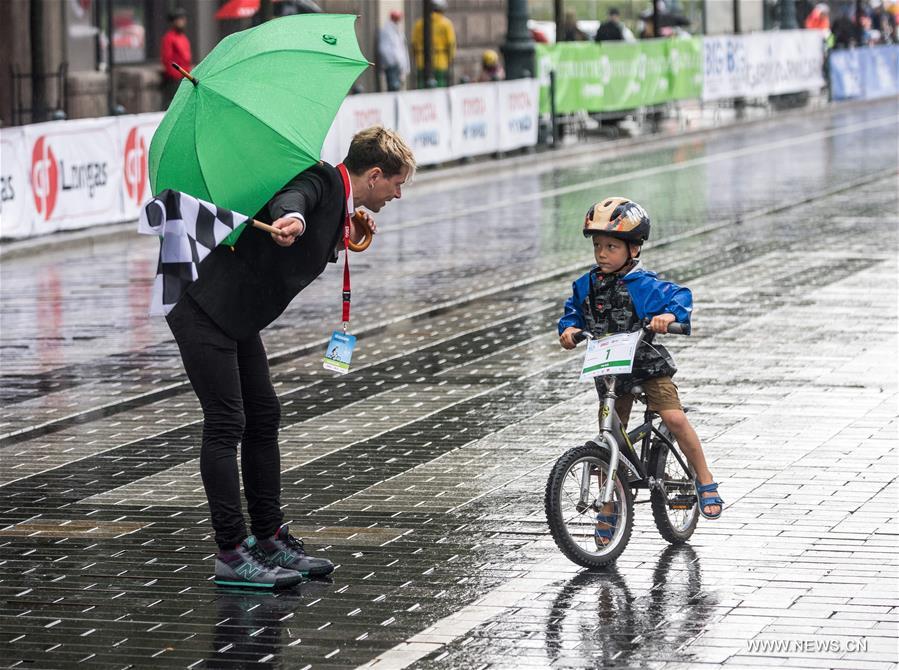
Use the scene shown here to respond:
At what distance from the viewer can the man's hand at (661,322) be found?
6.73 meters

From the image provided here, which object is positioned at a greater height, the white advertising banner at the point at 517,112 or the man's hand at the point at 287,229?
the white advertising banner at the point at 517,112

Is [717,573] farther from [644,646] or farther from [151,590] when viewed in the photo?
[151,590]

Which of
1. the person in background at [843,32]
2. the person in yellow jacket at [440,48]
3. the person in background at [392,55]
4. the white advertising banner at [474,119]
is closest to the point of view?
the white advertising banner at [474,119]

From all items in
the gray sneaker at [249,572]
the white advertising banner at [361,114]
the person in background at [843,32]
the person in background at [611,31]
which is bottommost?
the gray sneaker at [249,572]

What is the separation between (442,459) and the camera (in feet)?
29.0

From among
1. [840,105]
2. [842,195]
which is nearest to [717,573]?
[842,195]

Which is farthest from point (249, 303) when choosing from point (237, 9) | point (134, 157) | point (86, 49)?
point (237, 9)

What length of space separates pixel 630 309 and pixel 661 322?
0.26 m

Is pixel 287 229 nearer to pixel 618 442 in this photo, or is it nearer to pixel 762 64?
pixel 618 442

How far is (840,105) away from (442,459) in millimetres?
34955

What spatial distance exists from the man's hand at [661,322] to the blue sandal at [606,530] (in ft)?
2.24

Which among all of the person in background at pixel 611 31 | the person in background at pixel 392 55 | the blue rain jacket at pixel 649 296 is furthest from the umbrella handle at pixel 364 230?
the person in background at pixel 611 31

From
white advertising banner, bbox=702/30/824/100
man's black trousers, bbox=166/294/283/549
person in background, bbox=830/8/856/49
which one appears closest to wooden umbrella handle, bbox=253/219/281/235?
man's black trousers, bbox=166/294/283/549

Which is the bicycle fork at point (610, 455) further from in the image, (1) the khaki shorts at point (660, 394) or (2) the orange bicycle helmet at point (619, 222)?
(2) the orange bicycle helmet at point (619, 222)
